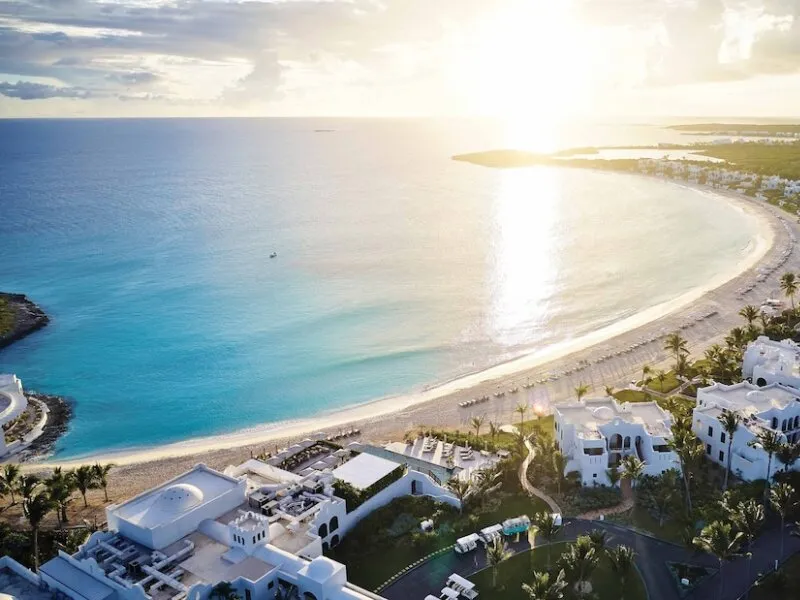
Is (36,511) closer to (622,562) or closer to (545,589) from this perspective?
(545,589)

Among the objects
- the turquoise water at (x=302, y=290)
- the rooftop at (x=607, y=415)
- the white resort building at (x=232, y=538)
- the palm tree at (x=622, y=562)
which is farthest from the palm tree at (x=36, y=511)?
the rooftop at (x=607, y=415)

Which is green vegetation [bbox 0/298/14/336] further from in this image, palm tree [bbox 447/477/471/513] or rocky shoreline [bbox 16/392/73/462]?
palm tree [bbox 447/477/471/513]

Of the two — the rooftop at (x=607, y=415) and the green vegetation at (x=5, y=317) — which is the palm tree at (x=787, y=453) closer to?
the rooftop at (x=607, y=415)

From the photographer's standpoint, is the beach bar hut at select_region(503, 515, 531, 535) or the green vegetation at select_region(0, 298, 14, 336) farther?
the green vegetation at select_region(0, 298, 14, 336)

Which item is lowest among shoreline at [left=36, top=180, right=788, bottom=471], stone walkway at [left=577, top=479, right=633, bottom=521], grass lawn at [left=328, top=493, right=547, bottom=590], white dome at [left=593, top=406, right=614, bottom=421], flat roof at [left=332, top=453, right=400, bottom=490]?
shoreline at [left=36, top=180, right=788, bottom=471]

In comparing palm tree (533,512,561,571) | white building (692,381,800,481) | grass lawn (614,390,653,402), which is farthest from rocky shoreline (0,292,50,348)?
white building (692,381,800,481)

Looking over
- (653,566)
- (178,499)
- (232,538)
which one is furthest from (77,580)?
(653,566)

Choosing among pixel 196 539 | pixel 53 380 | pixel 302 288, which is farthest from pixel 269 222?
pixel 196 539
